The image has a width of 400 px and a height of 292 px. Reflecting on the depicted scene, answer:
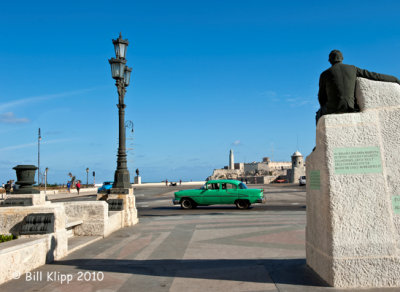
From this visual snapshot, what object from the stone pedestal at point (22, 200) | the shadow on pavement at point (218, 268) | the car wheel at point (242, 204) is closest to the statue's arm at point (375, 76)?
the shadow on pavement at point (218, 268)

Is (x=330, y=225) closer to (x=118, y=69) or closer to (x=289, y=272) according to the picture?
(x=289, y=272)

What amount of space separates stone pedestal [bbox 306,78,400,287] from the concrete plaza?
50cm

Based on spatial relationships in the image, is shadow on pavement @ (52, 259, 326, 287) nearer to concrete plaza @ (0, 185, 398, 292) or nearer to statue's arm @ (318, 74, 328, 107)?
concrete plaza @ (0, 185, 398, 292)

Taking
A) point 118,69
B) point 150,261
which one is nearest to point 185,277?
point 150,261

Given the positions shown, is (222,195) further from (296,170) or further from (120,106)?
(296,170)

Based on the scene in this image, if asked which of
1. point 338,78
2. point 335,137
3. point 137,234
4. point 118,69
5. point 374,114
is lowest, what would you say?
point 137,234

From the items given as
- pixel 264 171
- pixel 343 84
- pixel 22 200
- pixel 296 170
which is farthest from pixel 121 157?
pixel 264 171

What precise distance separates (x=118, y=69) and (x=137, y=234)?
5.79 m

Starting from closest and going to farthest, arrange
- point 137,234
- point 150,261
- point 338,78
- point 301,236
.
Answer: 1. point 338,78
2. point 150,261
3. point 301,236
4. point 137,234

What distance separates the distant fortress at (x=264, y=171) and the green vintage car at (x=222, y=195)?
6662cm

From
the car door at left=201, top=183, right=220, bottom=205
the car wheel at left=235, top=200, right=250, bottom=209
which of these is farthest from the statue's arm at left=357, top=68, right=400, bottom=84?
the car door at left=201, top=183, right=220, bottom=205

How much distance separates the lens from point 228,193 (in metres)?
18.0

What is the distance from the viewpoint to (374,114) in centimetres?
498

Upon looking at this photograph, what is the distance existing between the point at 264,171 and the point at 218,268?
121 m
